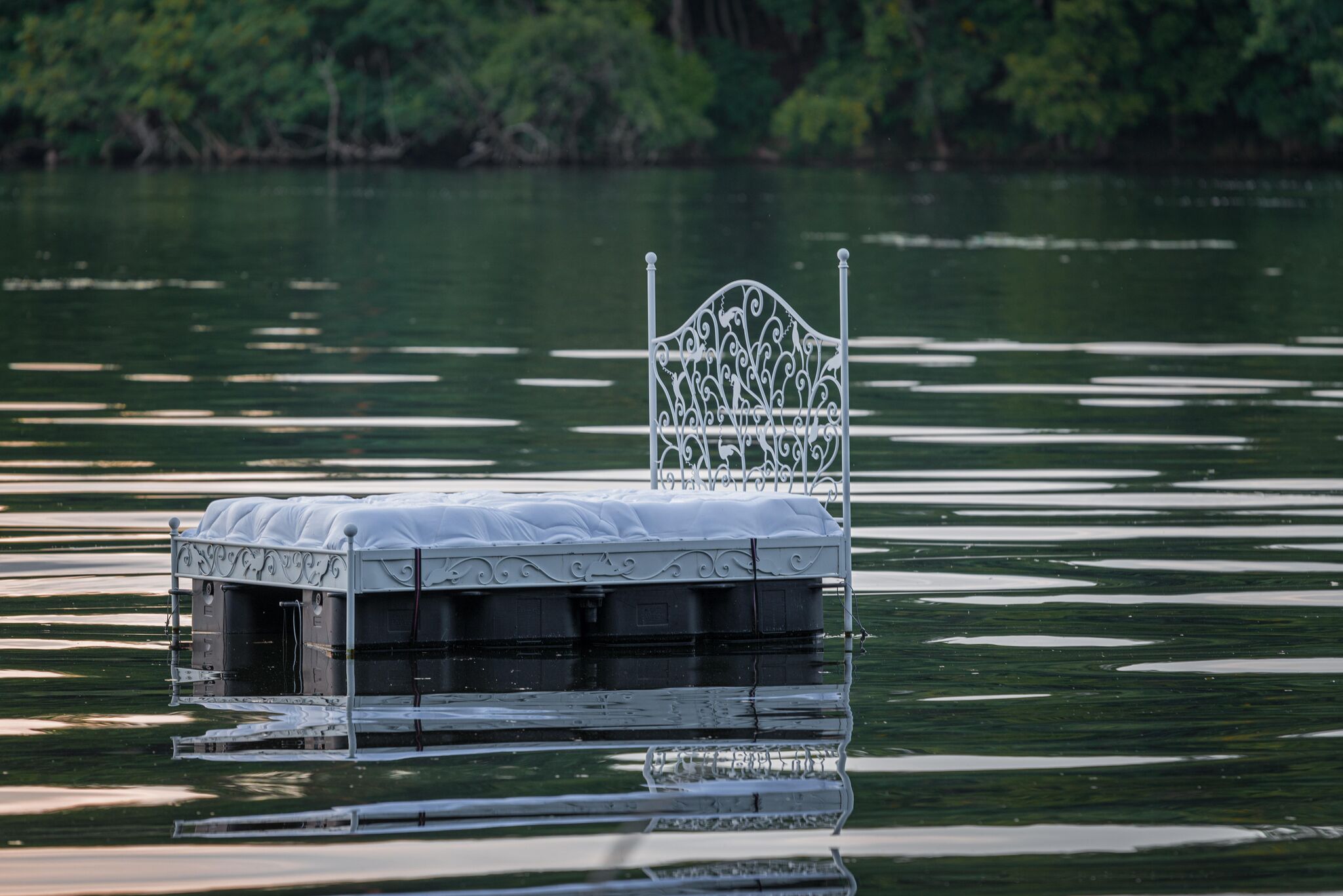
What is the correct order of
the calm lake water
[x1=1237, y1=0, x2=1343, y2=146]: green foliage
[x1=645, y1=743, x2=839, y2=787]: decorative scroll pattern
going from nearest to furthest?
the calm lake water < [x1=645, y1=743, x2=839, y2=787]: decorative scroll pattern < [x1=1237, y1=0, x2=1343, y2=146]: green foliage

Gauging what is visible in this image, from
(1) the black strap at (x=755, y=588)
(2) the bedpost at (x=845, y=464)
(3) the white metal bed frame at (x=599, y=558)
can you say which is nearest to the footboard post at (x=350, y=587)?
(3) the white metal bed frame at (x=599, y=558)

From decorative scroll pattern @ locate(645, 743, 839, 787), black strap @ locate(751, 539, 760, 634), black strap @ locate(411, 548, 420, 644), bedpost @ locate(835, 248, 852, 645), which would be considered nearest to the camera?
decorative scroll pattern @ locate(645, 743, 839, 787)

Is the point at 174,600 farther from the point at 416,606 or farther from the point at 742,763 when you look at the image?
the point at 742,763

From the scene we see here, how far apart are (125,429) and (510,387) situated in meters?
4.47

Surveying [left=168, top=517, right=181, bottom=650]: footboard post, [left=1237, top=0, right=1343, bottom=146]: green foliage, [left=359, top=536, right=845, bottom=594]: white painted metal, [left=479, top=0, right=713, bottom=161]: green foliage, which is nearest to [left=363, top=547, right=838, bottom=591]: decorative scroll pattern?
[left=359, top=536, right=845, bottom=594]: white painted metal

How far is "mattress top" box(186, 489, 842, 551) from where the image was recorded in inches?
387

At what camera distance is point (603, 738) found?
840 centimetres

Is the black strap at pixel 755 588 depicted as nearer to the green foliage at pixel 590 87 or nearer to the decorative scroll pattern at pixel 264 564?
the decorative scroll pattern at pixel 264 564

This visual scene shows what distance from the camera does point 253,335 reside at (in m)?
26.4

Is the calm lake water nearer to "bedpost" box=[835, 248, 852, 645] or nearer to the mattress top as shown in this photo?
"bedpost" box=[835, 248, 852, 645]

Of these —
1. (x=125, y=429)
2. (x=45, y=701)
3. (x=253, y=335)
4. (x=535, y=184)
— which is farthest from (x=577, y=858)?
(x=535, y=184)

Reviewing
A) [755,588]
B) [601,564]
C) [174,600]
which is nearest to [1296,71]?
[755,588]

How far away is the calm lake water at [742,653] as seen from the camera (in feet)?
23.1

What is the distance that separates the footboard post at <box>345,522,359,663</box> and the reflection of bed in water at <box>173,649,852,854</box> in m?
0.10
